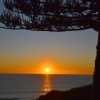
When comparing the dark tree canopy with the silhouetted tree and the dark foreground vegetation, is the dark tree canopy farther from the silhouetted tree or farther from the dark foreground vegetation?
the dark foreground vegetation

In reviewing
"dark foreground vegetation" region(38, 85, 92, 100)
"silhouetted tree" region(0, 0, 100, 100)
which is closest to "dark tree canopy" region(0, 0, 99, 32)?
"silhouetted tree" region(0, 0, 100, 100)

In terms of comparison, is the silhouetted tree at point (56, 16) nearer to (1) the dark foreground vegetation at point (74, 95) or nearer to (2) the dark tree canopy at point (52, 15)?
(2) the dark tree canopy at point (52, 15)

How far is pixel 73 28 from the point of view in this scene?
10359mm

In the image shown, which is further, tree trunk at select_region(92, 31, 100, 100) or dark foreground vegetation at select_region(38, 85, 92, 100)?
dark foreground vegetation at select_region(38, 85, 92, 100)

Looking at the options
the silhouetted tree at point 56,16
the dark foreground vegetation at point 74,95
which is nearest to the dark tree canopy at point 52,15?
the silhouetted tree at point 56,16

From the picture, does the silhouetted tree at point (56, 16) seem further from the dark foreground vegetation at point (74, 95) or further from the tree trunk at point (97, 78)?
the dark foreground vegetation at point (74, 95)

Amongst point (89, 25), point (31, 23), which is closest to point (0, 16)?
point (31, 23)

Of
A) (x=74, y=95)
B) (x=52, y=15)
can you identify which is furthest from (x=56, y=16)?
(x=74, y=95)

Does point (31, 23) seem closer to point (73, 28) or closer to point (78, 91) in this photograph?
point (73, 28)

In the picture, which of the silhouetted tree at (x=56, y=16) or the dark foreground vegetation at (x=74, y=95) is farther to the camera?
the dark foreground vegetation at (x=74, y=95)

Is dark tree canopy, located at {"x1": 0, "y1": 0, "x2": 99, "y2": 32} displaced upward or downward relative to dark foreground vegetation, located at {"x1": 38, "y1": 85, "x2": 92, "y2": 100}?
upward

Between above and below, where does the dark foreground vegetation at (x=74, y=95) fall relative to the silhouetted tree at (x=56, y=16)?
below

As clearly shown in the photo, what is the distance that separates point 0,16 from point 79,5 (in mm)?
2733

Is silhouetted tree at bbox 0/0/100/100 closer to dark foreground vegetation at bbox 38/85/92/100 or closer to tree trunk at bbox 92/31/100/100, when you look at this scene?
tree trunk at bbox 92/31/100/100
